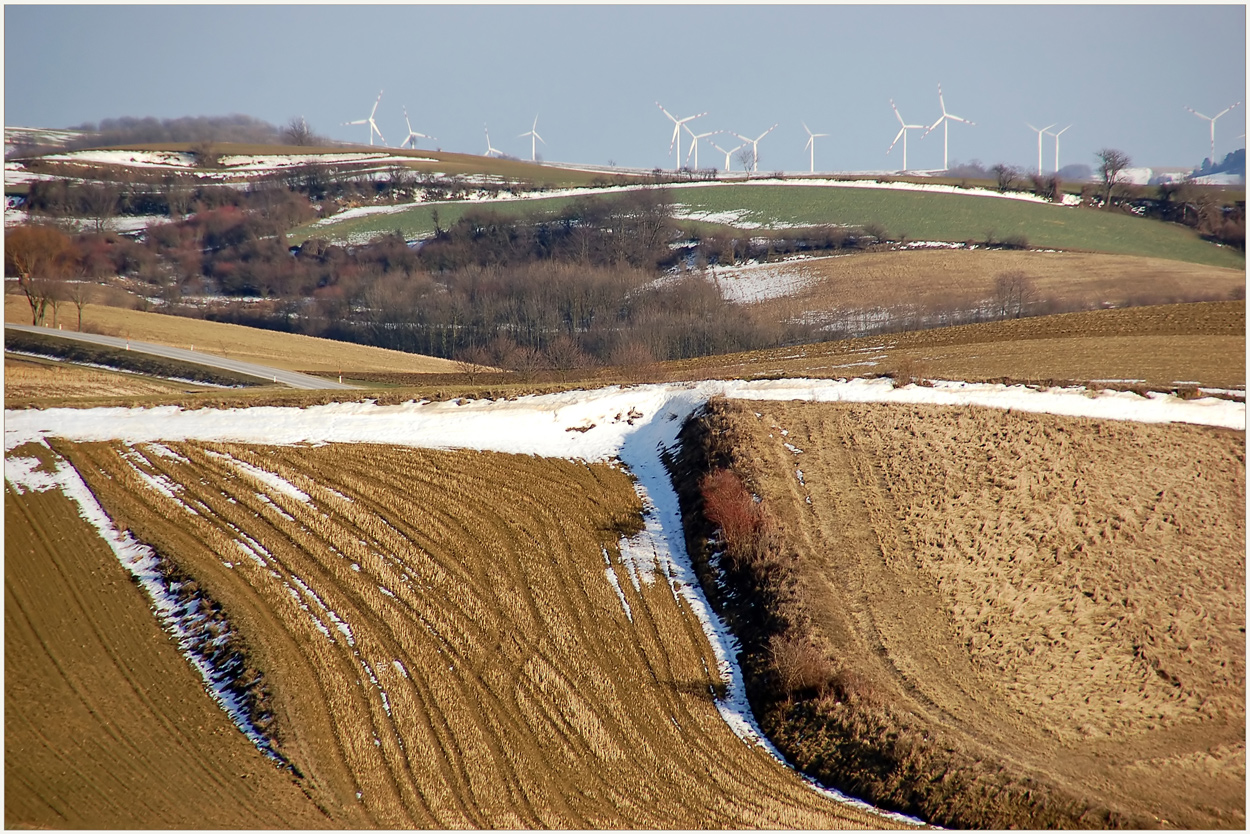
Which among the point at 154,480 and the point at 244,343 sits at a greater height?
the point at 244,343

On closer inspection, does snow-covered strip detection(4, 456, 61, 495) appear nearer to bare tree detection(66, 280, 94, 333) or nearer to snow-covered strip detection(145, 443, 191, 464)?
snow-covered strip detection(145, 443, 191, 464)

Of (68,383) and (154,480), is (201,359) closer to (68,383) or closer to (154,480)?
(68,383)

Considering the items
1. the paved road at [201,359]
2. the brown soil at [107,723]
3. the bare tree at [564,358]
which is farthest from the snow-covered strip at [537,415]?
the bare tree at [564,358]

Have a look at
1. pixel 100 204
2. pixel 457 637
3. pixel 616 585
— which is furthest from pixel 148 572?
pixel 100 204

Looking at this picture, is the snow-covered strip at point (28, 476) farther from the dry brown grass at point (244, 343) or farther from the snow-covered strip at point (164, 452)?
the dry brown grass at point (244, 343)

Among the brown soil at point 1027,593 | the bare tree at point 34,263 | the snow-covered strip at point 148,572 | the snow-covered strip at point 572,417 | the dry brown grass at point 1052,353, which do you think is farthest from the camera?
the bare tree at point 34,263

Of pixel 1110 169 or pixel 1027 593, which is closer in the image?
pixel 1027 593

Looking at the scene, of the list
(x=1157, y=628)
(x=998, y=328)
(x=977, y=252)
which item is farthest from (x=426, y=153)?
(x=1157, y=628)
